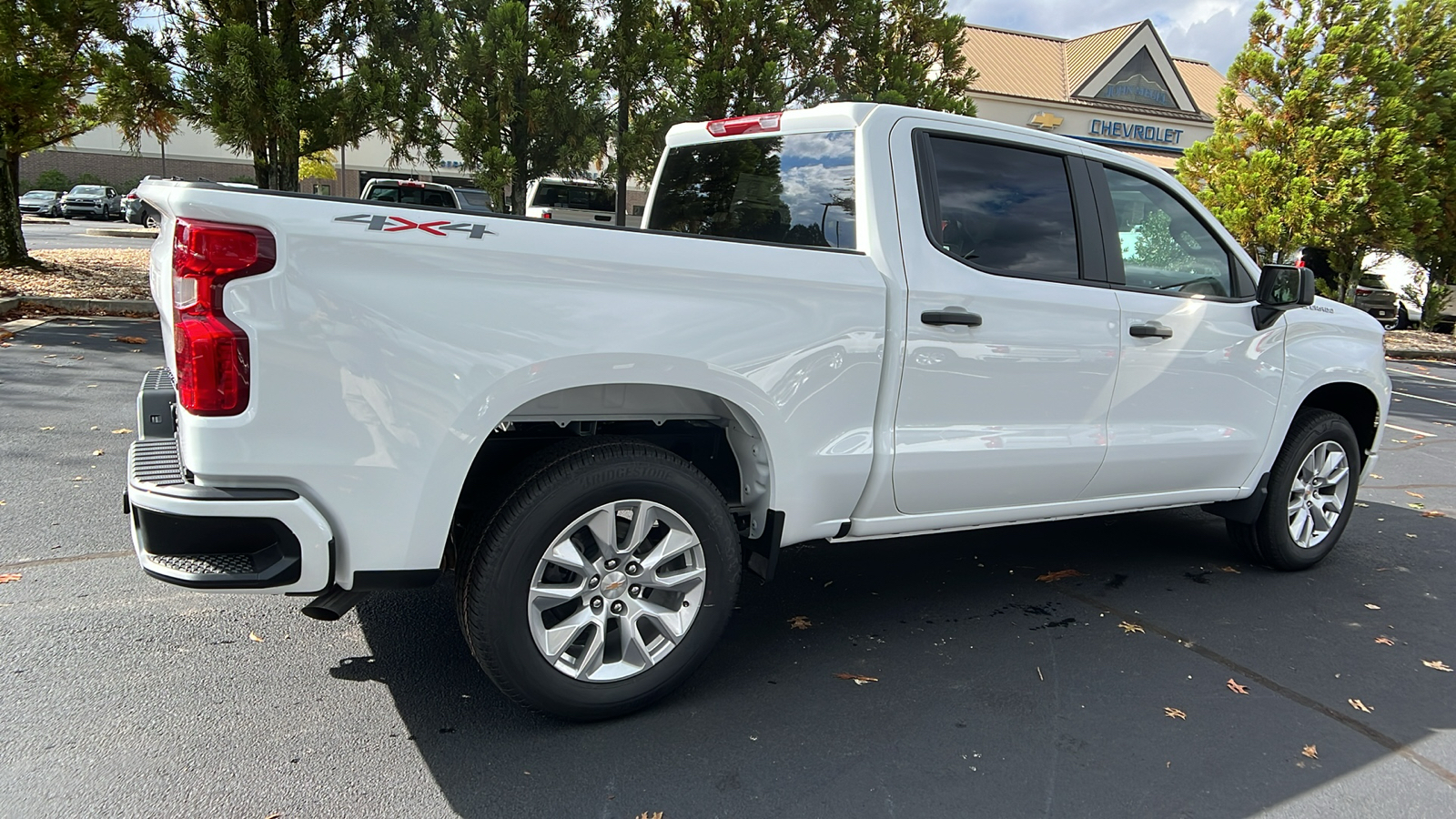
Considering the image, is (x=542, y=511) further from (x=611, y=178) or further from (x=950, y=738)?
(x=611, y=178)

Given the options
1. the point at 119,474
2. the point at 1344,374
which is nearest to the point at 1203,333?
the point at 1344,374

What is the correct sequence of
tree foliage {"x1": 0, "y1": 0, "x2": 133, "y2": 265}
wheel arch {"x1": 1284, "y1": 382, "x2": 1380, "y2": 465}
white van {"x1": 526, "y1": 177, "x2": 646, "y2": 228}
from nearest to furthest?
wheel arch {"x1": 1284, "y1": 382, "x2": 1380, "y2": 465} → tree foliage {"x1": 0, "y1": 0, "x2": 133, "y2": 265} → white van {"x1": 526, "y1": 177, "x2": 646, "y2": 228}

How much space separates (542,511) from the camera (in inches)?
111

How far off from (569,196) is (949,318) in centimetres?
1789

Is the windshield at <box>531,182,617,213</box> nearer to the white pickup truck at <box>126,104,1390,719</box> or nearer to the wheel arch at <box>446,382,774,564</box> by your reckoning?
the white pickup truck at <box>126,104,1390,719</box>

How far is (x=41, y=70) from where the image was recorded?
41.5 feet

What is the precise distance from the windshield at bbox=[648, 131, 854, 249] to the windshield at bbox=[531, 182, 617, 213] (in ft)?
51.3

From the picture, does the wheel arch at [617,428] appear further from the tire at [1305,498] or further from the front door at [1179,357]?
the tire at [1305,498]

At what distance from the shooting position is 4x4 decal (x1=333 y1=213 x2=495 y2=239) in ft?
8.21

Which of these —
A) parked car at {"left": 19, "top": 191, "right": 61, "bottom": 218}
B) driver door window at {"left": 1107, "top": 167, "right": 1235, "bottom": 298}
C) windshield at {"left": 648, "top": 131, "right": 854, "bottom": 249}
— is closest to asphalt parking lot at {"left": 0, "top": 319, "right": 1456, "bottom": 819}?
driver door window at {"left": 1107, "top": 167, "right": 1235, "bottom": 298}

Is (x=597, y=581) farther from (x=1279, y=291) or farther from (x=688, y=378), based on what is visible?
(x=1279, y=291)

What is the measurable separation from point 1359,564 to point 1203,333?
2083mm

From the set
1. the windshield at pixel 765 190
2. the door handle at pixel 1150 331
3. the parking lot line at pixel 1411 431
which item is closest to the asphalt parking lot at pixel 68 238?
the windshield at pixel 765 190

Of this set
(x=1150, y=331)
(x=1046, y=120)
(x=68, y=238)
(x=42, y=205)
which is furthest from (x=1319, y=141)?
(x=42, y=205)
